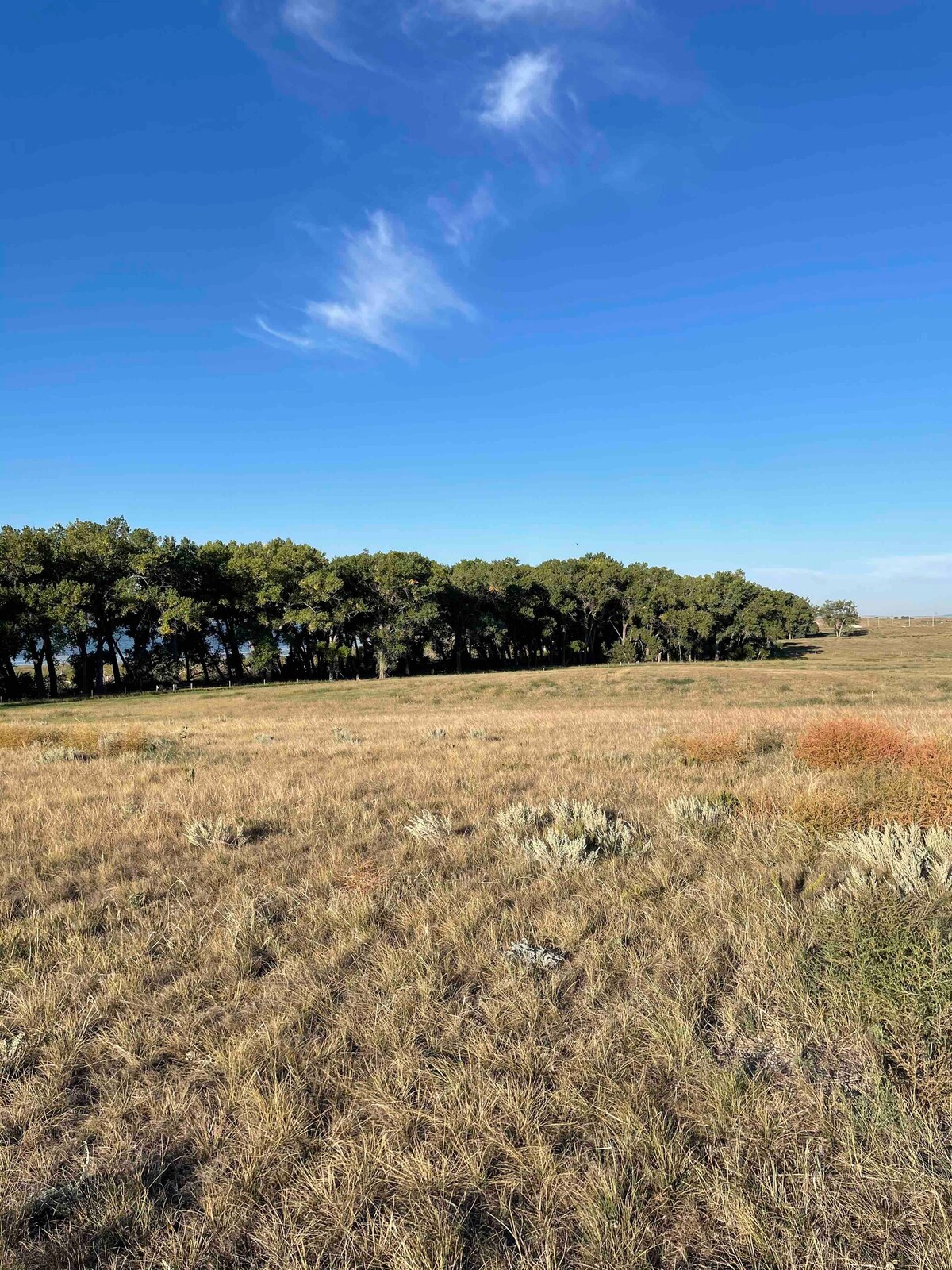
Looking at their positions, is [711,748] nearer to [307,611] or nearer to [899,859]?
[899,859]

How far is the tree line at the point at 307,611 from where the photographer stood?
4978 cm

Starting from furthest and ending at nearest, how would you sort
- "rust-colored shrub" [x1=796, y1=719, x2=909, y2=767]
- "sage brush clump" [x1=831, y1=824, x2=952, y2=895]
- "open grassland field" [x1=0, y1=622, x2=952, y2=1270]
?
"rust-colored shrub" [x1=796, y1=719, x2=909, y2=767]
"sage brush clump" [x1=831, y1=824, x2=952, y2=895]
"open grassland field" [x1=0, y1=622, x2=952, y2=1270]

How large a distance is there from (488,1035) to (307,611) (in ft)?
184

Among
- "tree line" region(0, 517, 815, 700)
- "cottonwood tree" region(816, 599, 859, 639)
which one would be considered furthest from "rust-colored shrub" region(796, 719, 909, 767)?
"cottonwood tree" region(816, 599, 859, 639)

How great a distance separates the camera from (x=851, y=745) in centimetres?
957

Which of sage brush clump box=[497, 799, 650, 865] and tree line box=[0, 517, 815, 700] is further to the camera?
tree line box=[0, 517, 815, 700]

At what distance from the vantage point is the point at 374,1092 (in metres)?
2.89

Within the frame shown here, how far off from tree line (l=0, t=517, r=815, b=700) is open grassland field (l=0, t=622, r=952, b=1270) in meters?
50.4

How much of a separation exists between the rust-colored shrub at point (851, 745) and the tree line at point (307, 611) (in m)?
50.0

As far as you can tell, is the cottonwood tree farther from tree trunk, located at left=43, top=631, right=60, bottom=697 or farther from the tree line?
tree trunk, located at left=43, top=631, right=60, bottom=697

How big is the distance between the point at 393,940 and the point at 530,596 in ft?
245

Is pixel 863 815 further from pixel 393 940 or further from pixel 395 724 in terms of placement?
pixel 395 724

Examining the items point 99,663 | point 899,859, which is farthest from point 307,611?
point 899,859

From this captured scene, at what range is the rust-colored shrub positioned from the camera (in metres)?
9.05
